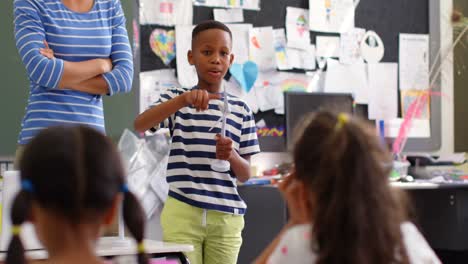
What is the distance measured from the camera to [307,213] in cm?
147

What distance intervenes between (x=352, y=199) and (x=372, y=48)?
11.2ft

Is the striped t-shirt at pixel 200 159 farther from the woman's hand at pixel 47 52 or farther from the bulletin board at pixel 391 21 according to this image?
the bulletin board at pixel 391 21

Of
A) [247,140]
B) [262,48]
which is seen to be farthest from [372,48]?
[247,140]

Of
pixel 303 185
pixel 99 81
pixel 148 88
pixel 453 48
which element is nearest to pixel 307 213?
pixel 303 185

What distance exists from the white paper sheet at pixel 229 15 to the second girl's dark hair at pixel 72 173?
117 inches

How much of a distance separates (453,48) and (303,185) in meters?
3.72

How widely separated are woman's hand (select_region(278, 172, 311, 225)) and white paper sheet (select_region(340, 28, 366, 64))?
123 inches

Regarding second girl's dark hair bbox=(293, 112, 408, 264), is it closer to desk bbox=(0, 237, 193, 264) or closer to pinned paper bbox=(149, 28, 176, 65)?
desk bbox=(0, 237, 193, 264)

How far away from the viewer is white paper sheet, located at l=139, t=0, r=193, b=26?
3863mm

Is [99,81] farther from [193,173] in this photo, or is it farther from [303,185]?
[303,185]

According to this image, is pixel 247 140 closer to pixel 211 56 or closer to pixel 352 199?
pixel 211 56

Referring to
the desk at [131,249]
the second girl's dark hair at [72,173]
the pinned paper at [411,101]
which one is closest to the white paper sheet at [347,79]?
the pinned paper at [411,101]

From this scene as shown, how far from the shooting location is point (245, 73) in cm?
418

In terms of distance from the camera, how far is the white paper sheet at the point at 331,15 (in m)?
4.49
